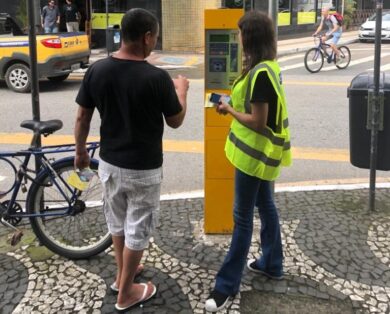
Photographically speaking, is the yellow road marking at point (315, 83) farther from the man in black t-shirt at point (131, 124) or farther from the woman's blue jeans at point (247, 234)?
the man in black t-shirt at point (131, 124)

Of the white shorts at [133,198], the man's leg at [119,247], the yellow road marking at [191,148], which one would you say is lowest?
the yellow road marking at [191,148]

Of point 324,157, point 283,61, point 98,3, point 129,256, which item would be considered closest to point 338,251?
point 129,256

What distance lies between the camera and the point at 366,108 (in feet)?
14.5

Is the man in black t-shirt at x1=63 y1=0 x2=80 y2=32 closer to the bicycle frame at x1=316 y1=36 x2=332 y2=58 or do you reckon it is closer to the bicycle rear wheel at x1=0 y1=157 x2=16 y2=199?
the bicycle frame at x1=316 y1=36 x2=332 y2=58

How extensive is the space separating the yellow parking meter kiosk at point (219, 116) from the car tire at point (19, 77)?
7933 millimetres

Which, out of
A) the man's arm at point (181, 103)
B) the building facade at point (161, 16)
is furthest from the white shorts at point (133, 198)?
the building facade at point (161, 16)

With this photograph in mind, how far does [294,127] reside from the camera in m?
8.08

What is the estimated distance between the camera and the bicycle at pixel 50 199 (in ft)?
12.3

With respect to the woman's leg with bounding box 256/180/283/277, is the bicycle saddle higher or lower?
higher

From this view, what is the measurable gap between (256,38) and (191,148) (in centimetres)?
412

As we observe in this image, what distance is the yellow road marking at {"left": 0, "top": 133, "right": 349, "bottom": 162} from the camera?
6.71 metres

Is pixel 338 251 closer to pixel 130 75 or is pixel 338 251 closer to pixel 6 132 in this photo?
pixel 130 75

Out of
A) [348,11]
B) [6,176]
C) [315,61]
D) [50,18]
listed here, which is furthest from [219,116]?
[348,11]

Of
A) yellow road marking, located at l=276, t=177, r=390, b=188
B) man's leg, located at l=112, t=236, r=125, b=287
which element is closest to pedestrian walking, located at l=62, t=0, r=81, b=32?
yellow road marking, located at l=276, t=177, r=390, b=188
